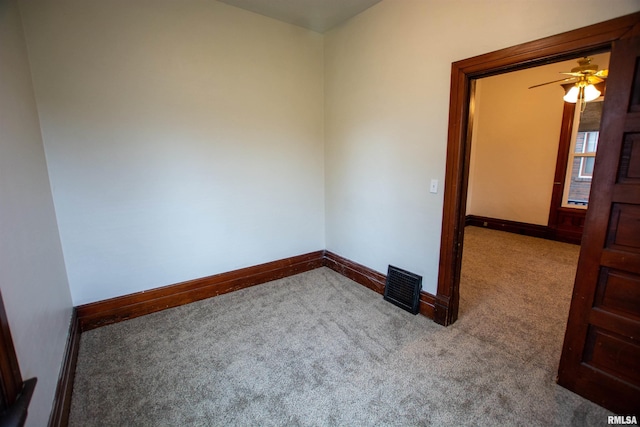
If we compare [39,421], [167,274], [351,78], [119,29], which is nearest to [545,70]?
[351,78]

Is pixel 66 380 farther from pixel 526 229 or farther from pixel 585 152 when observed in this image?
pixel 585 152

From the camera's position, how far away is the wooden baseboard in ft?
14.9

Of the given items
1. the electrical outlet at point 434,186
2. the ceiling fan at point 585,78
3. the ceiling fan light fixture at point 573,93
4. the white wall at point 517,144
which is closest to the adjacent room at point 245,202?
the electrical outlet at point 434,186

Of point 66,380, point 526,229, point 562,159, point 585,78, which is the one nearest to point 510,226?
point 526,229

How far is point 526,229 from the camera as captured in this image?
16.6ft

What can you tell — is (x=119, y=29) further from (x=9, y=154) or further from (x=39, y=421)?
(x=39, y=421)

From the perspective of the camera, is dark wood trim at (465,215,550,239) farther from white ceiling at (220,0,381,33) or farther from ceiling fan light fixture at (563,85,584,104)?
white ceiling at (220,0,381,33)

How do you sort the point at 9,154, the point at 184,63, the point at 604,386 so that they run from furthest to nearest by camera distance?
the point at 184,63, the point at 604,386, the point at 9,154

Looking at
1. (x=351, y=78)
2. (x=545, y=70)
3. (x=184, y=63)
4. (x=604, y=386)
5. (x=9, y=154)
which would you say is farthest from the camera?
(x=545, y=70)

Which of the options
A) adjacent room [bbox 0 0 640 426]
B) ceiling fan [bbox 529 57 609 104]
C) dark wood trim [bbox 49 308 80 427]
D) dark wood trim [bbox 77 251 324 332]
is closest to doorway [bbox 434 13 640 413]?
adjacent room [bbox 0 0 640 426]

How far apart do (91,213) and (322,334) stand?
2.12 metres

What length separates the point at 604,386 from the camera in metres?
1.60

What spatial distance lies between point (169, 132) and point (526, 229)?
5.70 m

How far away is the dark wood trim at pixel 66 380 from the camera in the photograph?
1430 millimetres
